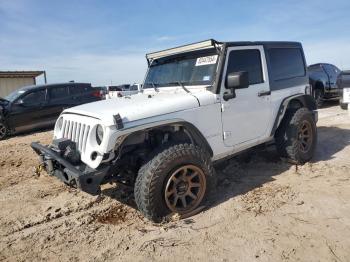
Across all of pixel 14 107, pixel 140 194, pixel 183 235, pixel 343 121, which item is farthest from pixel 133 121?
pixel 14 107

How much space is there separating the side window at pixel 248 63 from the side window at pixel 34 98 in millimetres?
8079

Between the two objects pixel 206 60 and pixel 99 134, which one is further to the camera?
pixel 206 60

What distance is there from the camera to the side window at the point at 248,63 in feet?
15.4

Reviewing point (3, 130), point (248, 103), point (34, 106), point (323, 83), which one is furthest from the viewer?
point (323, 83)

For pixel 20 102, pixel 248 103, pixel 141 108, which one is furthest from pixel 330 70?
pixel 141 108

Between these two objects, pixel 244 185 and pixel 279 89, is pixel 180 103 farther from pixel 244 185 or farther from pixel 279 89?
pixel 279 89

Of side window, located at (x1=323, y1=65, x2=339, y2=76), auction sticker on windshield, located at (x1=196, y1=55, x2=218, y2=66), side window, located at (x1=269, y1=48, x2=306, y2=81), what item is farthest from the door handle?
side window, located at (x1=323, y1=65, x2=339, y2=76)

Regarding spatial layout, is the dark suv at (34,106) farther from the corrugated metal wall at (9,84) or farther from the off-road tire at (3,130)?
the corrugated metal wall at (9,84)

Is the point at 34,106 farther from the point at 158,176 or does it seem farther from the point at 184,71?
the point at 158,176

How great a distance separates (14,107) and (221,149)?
834cm

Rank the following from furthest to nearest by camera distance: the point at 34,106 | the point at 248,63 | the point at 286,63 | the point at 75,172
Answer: the point at 34,106, the point at 286,63, the point at 248,63, the point at 75,172

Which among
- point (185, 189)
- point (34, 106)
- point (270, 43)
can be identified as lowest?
point (185, 189)

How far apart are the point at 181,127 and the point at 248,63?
1563 millimetres

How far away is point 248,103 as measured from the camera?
15.9 feet
